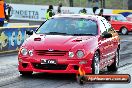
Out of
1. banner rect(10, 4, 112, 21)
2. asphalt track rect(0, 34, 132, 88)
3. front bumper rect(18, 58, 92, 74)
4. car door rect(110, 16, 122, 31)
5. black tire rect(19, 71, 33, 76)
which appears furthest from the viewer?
banner rect(10, 4, 112, 21)

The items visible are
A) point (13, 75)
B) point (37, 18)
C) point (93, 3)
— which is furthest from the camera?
point (93, 3)

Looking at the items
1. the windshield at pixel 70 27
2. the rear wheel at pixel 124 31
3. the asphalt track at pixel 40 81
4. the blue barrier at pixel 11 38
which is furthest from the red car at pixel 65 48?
the rear wheel at pixel 124 31

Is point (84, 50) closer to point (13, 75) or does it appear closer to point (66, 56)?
point (66, 56)

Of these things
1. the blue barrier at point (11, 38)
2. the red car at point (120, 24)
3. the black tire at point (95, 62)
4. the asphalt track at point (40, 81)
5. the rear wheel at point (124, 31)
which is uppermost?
the black tire at point (95, 62)

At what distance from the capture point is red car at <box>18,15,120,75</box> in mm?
10961

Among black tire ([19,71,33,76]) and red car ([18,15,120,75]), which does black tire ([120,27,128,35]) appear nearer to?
red car ([18,15,120,75])

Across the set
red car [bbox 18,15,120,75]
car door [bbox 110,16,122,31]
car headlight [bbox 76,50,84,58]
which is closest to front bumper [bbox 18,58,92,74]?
red car [bbox 18,15,120,75]

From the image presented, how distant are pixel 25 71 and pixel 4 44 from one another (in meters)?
7.95

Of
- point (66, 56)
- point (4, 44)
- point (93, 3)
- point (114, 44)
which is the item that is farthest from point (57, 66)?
point (93, 3)

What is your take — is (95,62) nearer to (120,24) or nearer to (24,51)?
(24,51)

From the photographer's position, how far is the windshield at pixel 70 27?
12.1 metres

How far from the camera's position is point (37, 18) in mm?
47312

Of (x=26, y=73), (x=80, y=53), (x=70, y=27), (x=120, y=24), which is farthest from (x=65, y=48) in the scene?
(x=120, y=24)

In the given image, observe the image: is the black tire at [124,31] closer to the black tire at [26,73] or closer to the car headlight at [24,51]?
the black tire at [26,73]
